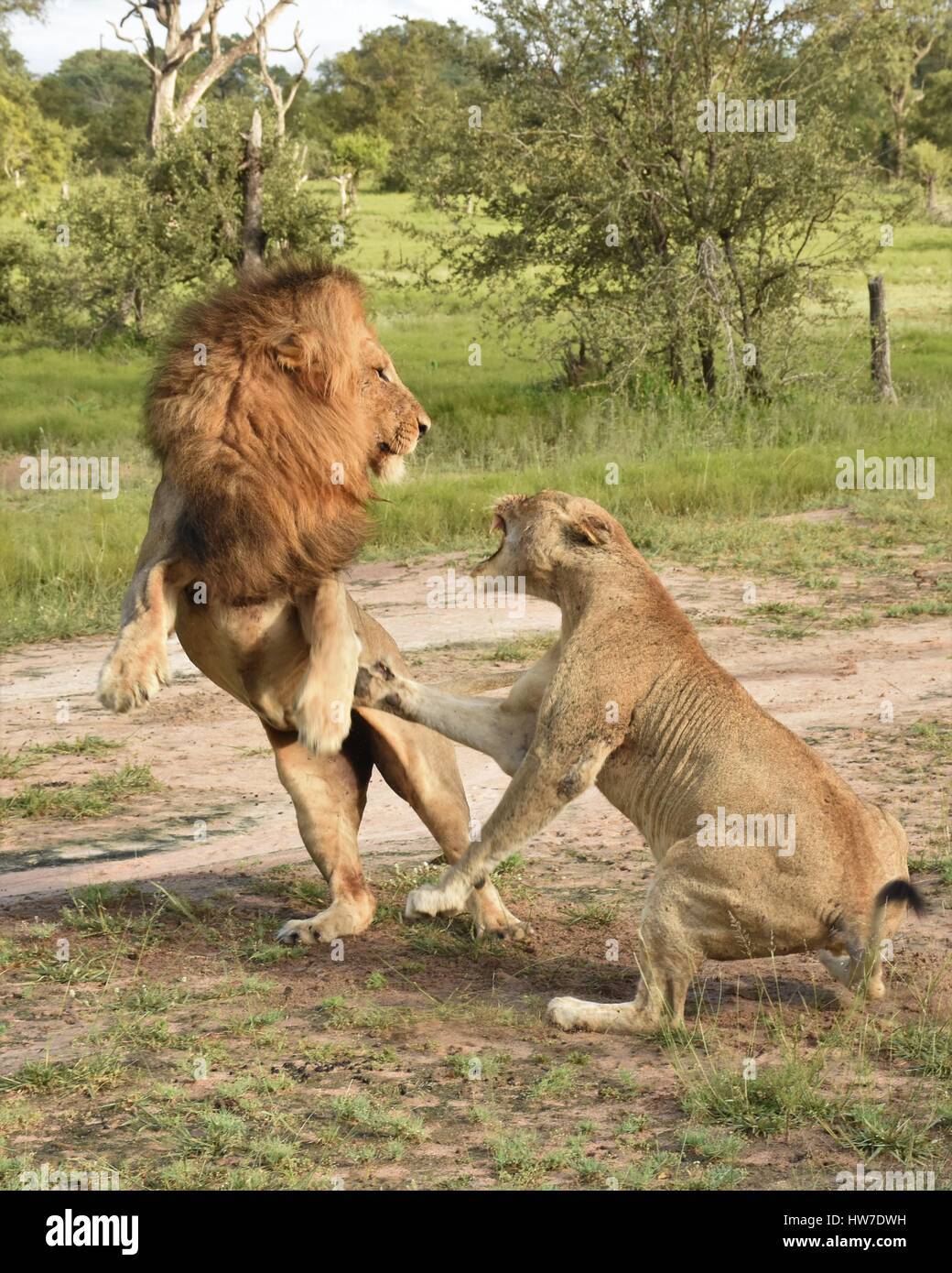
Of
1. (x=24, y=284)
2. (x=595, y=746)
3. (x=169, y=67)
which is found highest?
(x=169, y=67)

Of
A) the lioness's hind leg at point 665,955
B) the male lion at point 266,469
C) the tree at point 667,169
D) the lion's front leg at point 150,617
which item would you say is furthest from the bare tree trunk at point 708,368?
the lioness's hind leg at point 665,955

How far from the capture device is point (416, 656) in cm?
872

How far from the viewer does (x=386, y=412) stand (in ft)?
15.7

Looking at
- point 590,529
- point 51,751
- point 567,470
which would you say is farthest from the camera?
point 567,470

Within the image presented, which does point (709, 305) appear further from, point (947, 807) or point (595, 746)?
point (595, 746)

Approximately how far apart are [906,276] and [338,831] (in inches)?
1119

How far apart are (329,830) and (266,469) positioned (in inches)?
44.3

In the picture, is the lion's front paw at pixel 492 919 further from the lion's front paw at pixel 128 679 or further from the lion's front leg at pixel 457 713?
the lion's front paw at pixel 128 679

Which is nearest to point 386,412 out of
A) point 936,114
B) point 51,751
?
point 51,751

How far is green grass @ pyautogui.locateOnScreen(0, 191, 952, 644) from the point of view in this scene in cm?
1068

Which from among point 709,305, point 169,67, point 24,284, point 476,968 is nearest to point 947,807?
point 476,968

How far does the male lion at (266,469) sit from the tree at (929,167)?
3661cm

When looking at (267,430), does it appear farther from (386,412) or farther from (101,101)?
(101,101)

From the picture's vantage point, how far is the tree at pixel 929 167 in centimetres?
3859
